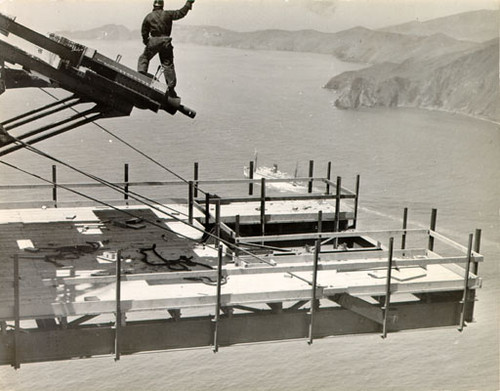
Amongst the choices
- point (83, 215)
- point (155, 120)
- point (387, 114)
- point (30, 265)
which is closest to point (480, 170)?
point (387, 114)

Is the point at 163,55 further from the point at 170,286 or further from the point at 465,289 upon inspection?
the point at 465,289

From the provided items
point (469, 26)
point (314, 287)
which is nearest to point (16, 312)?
point (314, 287)

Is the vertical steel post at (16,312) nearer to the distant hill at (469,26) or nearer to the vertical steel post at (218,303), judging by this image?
the vertical steel post at (218,303)

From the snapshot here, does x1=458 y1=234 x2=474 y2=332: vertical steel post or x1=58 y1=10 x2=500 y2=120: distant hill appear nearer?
x1=458 y1=234 x2=474 y2=332: vertical steel post

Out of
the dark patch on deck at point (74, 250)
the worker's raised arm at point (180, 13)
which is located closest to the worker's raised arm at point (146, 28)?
the worker's raised arm at point (180, 13)

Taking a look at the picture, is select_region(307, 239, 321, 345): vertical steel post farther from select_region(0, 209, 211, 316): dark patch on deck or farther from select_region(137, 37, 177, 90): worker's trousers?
select_region(137, 37, 177, 90): worker's trousers

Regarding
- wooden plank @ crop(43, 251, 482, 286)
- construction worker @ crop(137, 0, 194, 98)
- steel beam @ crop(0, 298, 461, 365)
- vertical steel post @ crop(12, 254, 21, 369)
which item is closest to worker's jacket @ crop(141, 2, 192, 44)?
construction worker @ crop(137, 0, 194, 98)
